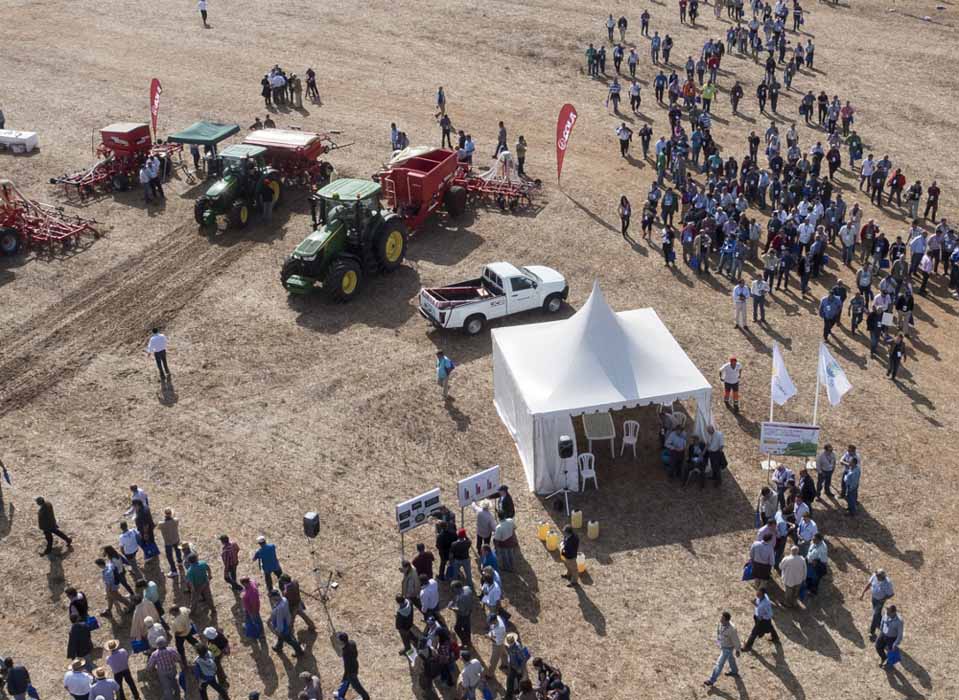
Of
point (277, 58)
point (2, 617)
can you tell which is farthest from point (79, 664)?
point (277, 58)

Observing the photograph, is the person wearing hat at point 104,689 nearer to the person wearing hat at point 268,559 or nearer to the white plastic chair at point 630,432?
the person wearing hat at point 268,559

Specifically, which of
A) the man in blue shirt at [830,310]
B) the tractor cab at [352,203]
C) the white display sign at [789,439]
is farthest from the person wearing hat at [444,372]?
the man in blue shirt at [830,310]

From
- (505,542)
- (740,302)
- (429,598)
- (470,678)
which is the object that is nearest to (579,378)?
(505,542)

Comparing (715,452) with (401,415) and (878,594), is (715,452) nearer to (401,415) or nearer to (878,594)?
(878,594)

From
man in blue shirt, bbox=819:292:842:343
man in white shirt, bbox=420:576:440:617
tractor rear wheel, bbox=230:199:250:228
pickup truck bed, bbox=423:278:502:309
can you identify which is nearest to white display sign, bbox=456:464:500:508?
man in white shirt, bbox=420:576:440:617

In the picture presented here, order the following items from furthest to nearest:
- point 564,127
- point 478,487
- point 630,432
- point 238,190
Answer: point 564,127
point 238,190
point 630,432
point 478,487

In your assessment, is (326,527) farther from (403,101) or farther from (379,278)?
(403,101)

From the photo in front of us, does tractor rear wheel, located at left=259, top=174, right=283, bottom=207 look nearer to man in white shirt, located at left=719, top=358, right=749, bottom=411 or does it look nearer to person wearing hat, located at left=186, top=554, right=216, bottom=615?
man in white shirt, located at left=719, top=358, right=749, bottom=411
